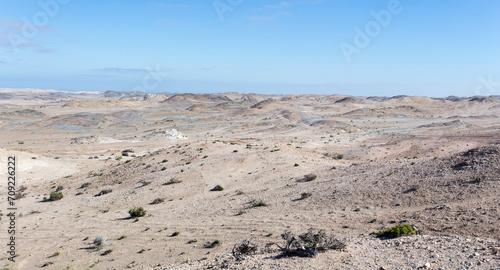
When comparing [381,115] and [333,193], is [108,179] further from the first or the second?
[381,115]

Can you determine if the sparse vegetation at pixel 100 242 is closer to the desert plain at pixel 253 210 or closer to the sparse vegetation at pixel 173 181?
the desert plain at pixel 253 210

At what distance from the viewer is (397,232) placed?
34.4 ft

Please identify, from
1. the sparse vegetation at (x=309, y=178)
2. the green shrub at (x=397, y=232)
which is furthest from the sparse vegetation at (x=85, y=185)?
the green shrub at (x=397, y=232)

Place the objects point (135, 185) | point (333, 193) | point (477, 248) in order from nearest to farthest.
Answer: point (477, 248), point (333, 193), point (135, 185)

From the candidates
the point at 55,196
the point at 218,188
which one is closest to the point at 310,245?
the point at 218,188

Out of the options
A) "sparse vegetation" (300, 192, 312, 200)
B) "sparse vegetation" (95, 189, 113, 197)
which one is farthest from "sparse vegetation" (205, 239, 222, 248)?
"sparse vegetation" (95, 189, 113, 197)

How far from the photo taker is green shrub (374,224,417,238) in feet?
34.4

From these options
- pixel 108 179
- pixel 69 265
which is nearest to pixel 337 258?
pixel 69 265

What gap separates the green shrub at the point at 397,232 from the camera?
10484 millimetres

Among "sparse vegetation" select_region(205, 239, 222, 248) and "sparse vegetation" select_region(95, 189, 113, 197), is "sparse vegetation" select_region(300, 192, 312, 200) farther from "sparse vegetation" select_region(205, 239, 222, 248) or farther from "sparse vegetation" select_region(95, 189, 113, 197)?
"sparse vegetation" select_region(95, 189, 113, 197)

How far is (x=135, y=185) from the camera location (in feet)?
74.2

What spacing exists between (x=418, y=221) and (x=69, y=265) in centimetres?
1117

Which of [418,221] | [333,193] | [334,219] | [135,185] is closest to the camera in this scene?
[418,221]

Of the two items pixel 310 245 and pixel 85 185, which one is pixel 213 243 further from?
pixel 85 185
